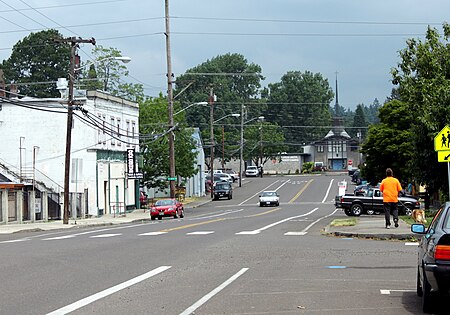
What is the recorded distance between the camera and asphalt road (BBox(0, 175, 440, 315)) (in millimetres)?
11734

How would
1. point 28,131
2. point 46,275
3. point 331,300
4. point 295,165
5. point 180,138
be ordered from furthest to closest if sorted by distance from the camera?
point 295,165 → point 180,138 → point 28,131 → point 46,275 → point 331,300

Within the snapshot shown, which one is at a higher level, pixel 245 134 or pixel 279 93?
pixel 279 93

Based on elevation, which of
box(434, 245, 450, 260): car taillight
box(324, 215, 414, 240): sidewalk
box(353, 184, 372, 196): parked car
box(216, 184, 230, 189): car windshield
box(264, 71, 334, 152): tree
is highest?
box(264, 71, 334, 152): tree

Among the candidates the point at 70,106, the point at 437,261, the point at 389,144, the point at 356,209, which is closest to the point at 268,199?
the point at 389,144

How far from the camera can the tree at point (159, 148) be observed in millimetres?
74625

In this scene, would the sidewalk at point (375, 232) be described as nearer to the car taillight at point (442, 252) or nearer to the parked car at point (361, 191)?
the car taillight at point (442, 252)

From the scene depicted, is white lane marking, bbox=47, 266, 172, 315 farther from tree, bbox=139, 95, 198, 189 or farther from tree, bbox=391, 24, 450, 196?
tree, bbox=139, 95, 198, 189

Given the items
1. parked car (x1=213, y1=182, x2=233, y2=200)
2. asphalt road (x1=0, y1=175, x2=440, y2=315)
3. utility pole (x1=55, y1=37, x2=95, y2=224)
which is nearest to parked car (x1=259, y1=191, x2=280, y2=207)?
parked car (x1=213, y1=182, x2=233, y2=200)

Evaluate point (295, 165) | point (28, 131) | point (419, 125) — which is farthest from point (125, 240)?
point (295, 165)

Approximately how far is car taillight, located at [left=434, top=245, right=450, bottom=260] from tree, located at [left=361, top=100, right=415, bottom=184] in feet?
125

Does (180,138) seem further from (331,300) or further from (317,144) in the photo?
(317,144)

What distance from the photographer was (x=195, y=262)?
18125 millimetres

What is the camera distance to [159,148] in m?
74.5

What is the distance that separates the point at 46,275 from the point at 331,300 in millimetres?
6456
